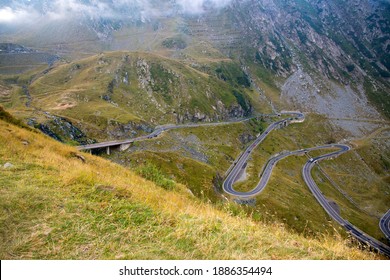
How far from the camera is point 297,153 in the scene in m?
165

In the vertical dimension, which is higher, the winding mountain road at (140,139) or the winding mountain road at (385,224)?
the winding mountain road at (140,139)

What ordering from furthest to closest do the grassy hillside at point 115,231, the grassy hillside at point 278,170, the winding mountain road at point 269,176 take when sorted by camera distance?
the winding mountain road at point 269,176
the grassy hillside at point 278,170
the grassy hillside at point 115,231

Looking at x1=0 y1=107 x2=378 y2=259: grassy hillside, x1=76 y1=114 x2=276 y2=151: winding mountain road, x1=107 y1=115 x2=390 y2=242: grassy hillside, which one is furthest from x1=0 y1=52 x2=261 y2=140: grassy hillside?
x1=0 y1=107 x2=378 y2=259: grassy hillside

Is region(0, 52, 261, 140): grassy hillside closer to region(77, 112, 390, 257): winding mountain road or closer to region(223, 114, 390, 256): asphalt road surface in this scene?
region(77, 112, 390, 257): winding mountain road

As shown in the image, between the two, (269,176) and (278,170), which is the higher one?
(278,170)

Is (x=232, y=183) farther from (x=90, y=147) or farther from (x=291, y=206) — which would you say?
(x=90, y=147)

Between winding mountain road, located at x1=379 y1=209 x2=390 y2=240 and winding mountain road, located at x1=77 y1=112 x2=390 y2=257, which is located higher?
winding mountain road, located at x1=77 y1=112 x2=390 y2=257

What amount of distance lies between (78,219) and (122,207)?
1.22m

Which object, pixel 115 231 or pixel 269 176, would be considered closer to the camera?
pixel 115 231

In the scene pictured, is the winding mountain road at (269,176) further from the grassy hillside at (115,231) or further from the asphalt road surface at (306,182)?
the grassy hillside at (115,231)

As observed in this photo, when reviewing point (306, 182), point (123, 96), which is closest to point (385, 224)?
point (306, 182)

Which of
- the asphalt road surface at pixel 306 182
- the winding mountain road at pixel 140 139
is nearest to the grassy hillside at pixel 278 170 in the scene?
the asphalt road surface at pixel 306 182

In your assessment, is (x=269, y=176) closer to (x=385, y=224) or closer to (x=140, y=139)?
(x=385, y=224)

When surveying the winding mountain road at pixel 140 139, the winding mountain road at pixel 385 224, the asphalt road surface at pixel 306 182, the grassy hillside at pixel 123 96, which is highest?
the grassy hillside at pixel 123 96
